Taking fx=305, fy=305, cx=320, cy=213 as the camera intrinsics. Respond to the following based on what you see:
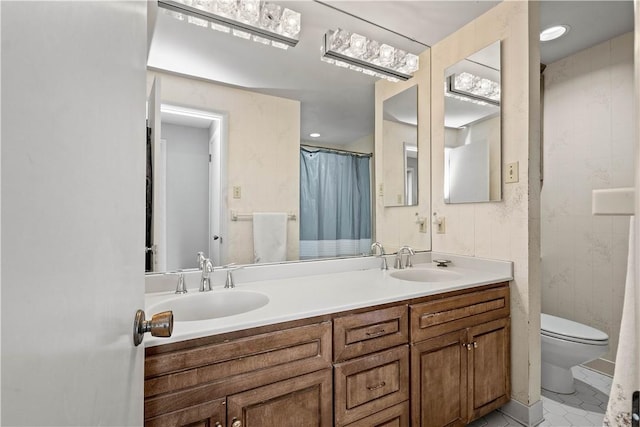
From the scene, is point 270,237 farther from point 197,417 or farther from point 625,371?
point 625,371

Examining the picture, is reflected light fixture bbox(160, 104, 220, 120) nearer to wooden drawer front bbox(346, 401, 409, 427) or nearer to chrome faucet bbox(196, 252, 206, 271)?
chrome faucet bbox(196, 252, 206, 271)

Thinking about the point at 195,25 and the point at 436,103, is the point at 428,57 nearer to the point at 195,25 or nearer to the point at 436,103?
the point at 436,103

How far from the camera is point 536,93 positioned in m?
1.68

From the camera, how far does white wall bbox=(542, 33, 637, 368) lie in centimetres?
210

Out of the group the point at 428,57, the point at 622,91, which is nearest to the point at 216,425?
the point at 428,57

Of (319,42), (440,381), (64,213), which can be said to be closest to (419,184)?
(319,42)

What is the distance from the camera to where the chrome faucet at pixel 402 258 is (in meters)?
1.98

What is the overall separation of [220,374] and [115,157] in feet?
2.56

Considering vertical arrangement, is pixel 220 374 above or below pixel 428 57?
below

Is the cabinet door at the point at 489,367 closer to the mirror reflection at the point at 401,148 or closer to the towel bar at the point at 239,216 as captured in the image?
the mirror reflection at the point at 401,148

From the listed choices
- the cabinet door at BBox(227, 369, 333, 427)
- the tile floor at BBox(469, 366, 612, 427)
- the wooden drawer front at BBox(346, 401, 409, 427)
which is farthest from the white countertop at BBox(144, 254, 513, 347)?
the tile floor at BBox(469, 366, 612, 427)

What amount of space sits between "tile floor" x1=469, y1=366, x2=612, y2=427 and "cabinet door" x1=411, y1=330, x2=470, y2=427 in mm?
324

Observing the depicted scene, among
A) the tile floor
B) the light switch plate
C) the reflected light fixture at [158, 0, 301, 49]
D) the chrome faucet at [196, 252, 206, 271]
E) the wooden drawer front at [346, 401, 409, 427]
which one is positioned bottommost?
the tile floor

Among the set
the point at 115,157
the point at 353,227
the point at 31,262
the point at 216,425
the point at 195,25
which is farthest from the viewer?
the point at 353,227
